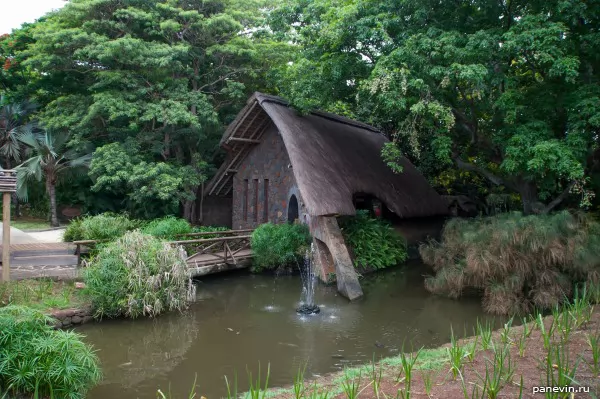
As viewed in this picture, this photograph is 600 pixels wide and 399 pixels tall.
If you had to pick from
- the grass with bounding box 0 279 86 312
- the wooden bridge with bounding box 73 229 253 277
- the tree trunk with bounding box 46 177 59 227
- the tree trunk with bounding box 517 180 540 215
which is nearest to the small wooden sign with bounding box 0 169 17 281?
the grass with bounding box 0 279 86 312

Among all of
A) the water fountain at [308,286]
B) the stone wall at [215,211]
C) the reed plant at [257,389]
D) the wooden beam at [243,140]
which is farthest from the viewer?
the stone wall at [215,211]

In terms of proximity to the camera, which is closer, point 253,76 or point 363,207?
point 253,76

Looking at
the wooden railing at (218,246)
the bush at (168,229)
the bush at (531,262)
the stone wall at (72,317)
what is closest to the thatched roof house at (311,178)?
the wooden railing at (218,246)

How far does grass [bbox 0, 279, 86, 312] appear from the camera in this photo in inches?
285

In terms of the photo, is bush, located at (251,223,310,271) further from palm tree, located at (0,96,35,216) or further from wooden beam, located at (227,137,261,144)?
palm tree, located at (0,96,35,216)

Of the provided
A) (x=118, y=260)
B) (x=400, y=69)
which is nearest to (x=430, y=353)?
(x=118, y=260)

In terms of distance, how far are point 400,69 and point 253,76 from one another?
672 cm

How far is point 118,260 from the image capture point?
309 inches

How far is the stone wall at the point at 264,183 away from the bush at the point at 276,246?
5.59 feet

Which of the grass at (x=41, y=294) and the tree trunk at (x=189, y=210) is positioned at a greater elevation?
the tree trunk at (x=189, y=210)

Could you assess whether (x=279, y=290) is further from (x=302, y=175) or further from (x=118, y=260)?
(x=118, y=260)

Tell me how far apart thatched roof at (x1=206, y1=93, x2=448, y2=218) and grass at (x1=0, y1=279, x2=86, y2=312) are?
16.8ft

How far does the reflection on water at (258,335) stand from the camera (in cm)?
575

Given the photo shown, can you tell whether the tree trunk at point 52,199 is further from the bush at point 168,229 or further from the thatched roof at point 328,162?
the bush at point 168,229
